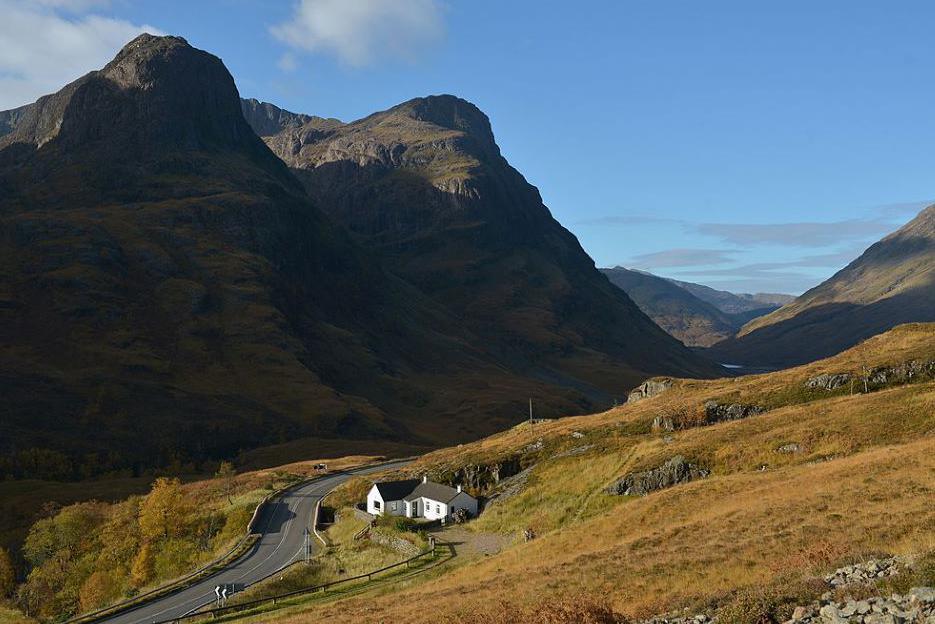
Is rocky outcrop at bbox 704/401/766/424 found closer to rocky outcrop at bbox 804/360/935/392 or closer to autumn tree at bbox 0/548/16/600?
rocky outcrop at bbox 804/360/935/392

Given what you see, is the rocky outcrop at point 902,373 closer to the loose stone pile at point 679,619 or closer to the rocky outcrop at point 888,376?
the rocky outcrop at point 888,376

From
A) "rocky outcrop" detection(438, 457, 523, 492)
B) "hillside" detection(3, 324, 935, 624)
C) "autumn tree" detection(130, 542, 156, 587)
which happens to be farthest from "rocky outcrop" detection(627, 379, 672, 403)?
"autumn tree" detection(130, 542, 156, 587)

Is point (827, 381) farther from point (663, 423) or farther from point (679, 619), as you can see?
point (679, 619)

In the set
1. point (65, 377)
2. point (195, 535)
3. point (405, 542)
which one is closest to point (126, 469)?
point (65, 377)

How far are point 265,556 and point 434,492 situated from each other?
16530mm

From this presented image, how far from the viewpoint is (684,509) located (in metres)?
43.7

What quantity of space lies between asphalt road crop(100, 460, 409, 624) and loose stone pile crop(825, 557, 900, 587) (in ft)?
132

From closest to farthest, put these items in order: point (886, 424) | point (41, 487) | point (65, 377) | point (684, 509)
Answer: point (684, 509) < point (886, 424) < point (41, 487) < point (65, 377)

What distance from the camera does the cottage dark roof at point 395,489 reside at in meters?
71.1

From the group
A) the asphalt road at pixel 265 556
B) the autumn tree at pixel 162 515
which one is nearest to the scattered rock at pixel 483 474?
the asphalt road at pixel 265 556

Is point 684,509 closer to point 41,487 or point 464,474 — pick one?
point 464,474

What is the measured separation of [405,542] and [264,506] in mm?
29428

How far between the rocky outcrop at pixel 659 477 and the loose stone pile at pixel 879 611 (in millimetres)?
38412

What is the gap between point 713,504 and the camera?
43.2 meters
